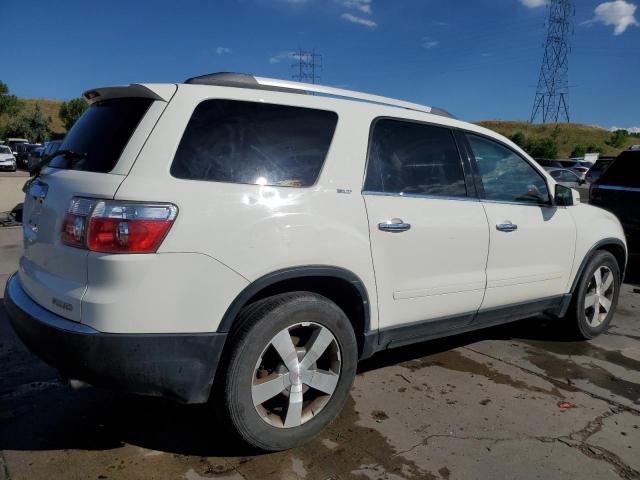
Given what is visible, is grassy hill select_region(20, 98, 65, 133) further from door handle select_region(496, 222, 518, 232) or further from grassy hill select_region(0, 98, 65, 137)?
door handle select_region(496, 222, 518, 232)

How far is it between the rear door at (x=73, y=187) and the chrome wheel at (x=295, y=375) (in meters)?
0.93

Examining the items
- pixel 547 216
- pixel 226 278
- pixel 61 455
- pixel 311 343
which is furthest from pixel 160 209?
pixel 547 216

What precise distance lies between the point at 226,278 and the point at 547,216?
2774 mm

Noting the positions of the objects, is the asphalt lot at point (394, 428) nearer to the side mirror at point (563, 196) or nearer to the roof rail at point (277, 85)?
the side mirror at point (563, 196)

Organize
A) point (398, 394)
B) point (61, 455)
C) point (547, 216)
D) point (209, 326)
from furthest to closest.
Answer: point (547, 216) < point (398, 394) < point (61, 455) < point (209, 326)

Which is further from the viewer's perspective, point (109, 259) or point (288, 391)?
point (288, 391)

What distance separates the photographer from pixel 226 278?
2.48 metres

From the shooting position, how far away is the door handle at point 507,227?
12.2 ft

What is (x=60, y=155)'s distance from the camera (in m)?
2.96

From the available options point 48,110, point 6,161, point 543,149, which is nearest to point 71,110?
point 48,110

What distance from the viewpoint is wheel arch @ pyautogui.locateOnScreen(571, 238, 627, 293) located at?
4541 mm

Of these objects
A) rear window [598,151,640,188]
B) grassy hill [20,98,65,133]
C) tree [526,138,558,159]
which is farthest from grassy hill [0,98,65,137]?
rear window [598,151,640,188]

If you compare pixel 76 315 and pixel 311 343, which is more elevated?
pixel 76 315

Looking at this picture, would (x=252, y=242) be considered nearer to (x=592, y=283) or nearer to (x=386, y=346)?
(x=386, y=346)
